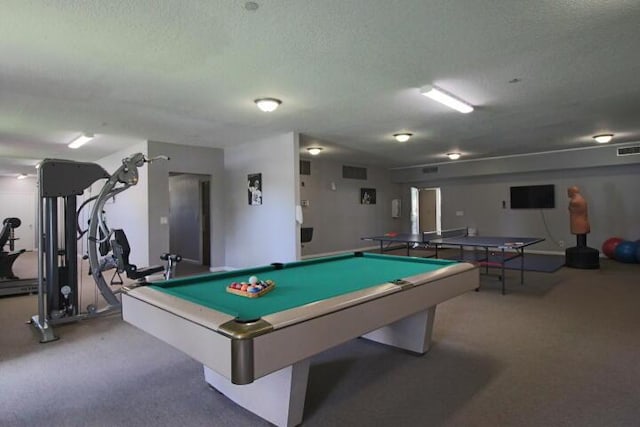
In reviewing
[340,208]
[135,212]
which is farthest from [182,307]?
[340,208]

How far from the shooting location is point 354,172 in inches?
417

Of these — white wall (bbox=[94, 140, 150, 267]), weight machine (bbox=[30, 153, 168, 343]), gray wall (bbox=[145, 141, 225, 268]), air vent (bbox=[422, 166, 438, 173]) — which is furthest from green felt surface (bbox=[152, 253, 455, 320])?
air vent (bbox=[422, 166, 438, 173])

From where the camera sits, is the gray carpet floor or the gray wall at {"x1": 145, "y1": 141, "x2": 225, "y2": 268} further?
the gray wall at {"x1": 145, "y1": 141, "x2": 225, "y2": 268}

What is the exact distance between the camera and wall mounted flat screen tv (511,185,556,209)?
30.1 feet

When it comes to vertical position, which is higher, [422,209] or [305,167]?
[305,167]

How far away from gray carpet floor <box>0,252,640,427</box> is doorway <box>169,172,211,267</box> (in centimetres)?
443

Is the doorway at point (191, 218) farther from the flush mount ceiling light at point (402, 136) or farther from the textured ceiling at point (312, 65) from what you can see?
the flush mount ceiling light at point (402, 136)

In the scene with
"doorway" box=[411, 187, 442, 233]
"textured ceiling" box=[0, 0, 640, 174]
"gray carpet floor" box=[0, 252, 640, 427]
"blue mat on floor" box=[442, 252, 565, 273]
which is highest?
"textured ceiling" box=[0, 0, 640, 174]

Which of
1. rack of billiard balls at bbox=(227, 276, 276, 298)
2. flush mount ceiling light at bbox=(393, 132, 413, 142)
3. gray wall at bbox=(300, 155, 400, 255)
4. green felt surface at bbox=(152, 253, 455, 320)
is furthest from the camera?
gray wall at bbox=(300, 155, 400, 255)

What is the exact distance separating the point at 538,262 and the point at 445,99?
5.30 m

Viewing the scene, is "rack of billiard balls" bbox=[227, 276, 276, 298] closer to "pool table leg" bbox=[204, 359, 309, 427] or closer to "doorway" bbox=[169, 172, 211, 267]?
"pool table leg" bbox=[204, 359, 309, 427]

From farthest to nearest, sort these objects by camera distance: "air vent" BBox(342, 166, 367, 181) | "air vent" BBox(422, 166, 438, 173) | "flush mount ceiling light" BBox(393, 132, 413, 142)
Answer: "air vent" BBox(422, 166, 438, 173) → "air vent" BBox(342, 166, 367, 181) → "flush mount ceiling light" BBox(393, 132, 413, 142)

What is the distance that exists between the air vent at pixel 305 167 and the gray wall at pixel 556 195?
11.8ft

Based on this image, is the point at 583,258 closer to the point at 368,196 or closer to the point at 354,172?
the point at 368,196
